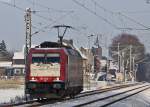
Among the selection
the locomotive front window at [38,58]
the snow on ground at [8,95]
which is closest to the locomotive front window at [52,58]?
the locomotive front window at [38,58]

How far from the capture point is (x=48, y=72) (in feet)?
109

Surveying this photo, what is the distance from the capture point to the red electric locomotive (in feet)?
108

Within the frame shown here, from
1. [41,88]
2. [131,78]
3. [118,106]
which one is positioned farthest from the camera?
[131,78]

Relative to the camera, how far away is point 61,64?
33.4 metres

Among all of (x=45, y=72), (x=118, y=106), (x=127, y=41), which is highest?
(x=127, y=41)

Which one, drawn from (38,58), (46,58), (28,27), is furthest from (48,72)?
(28,27)

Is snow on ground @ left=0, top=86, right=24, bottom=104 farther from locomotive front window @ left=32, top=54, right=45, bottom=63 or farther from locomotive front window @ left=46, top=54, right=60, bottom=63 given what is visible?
locomotive front window @ left=46, top=54, right=60, bottom=63

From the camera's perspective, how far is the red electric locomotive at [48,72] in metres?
33.0

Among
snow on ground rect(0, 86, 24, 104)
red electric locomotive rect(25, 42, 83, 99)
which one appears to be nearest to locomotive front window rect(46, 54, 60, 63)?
red electric locomotive rect(25, 42, 83, 99)

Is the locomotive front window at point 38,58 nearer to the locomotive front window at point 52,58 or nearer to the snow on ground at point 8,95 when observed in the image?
the locomotive front window at point 52,58

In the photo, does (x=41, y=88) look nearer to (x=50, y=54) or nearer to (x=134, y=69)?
(x=50, y=54)

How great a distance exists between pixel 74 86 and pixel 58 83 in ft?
15.1

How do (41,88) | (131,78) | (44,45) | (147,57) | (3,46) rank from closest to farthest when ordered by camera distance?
(41,88) < (44,45) < (131,78) < (147,57) < (3,46)

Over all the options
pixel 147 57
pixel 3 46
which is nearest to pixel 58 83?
pixel 147 57
